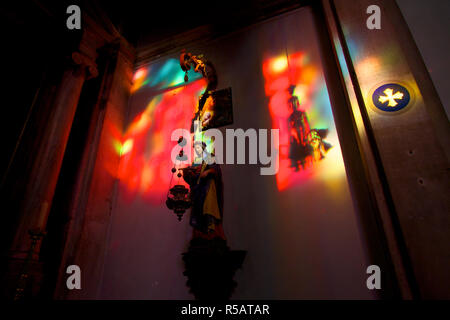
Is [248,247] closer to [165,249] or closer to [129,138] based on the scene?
[165,249]

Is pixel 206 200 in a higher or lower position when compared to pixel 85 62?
lower

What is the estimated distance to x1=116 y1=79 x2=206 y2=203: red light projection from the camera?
402 centimetres

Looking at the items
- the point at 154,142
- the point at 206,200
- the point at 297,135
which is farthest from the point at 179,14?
the point at 206,200

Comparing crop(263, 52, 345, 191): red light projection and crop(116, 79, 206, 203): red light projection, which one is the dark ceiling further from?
crop(116, 79, 206, 203): red light projection

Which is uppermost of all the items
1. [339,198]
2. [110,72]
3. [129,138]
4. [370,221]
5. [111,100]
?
[110,72]

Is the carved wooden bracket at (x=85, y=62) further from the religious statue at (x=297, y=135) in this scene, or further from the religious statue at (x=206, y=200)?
the religious statue at (x=297, y=135)

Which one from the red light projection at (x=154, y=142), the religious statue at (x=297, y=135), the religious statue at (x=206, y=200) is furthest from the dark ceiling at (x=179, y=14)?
the religious statue at (x=206, y=200)

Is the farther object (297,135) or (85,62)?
(85,62)

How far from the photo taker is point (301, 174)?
3088 mm

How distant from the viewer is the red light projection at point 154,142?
13.2 ft

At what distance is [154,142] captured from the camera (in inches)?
172

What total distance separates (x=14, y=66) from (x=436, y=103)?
5780 millimetres

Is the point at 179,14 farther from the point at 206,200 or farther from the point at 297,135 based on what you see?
the point at 206,200

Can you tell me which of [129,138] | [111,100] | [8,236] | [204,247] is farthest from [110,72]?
[204,247]
